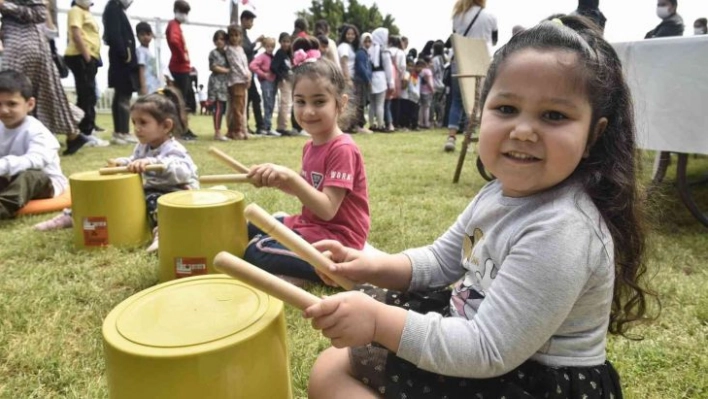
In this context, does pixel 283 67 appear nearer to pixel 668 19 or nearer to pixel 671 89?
pixel 668 19

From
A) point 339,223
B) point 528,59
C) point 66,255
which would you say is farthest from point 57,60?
point 528,59

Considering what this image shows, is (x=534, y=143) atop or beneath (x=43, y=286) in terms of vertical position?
atop

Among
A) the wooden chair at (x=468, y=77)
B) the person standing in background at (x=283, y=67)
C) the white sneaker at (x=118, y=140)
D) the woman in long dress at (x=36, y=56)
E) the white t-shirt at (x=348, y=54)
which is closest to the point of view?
the wooden chair at (x=468, y=77)

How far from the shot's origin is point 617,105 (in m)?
0.71

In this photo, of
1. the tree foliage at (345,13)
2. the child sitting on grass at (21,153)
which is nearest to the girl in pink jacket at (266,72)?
the child sitting on grass at (21,153)

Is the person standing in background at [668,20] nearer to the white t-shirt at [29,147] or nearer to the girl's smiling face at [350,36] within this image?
the girl's smiling face at [350,36]

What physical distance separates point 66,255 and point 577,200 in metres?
1.66

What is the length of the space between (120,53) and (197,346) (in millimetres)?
4326

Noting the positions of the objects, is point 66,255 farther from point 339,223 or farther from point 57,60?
point 57,60

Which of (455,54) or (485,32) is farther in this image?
(485,32)

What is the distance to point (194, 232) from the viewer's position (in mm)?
1389

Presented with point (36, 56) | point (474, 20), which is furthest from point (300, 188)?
point (36, 56)

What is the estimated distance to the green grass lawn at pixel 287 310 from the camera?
1.00 m

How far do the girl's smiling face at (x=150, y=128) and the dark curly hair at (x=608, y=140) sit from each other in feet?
5.31
